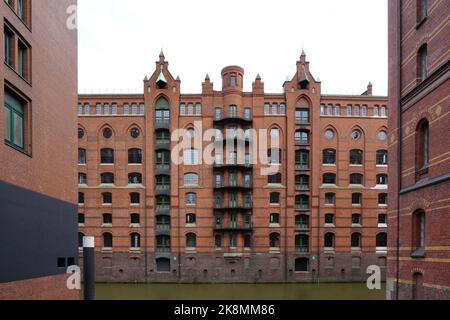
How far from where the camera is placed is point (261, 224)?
29.5 meters

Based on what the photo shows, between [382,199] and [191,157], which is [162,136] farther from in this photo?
[382,199]

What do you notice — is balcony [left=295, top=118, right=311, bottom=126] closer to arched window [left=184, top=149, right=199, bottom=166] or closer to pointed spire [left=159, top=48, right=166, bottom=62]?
arched window [left=184, top=149, right=199, bottom=166]

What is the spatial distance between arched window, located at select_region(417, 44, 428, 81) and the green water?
17.7 metres

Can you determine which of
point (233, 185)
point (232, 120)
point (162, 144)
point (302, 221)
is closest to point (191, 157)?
point (162, 144)

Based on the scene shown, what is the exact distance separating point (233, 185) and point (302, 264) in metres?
10.2

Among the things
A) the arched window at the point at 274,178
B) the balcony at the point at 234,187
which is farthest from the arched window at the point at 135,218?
the arched window at the point at 274,178

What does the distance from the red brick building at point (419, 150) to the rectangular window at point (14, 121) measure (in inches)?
534

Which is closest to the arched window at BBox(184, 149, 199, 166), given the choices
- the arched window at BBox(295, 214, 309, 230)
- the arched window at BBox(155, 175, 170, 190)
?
the arched window at BBox(155, 175, 170, 190)

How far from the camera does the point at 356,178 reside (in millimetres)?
30469

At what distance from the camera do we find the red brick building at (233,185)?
1153 inches

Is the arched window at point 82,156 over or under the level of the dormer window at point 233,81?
under

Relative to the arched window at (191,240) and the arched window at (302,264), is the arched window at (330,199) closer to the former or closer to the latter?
the arched window at (302,264)

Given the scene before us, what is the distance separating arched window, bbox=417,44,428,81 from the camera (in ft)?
36.9
